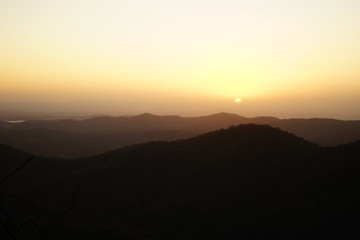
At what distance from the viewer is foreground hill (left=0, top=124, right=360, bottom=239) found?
33625 mm

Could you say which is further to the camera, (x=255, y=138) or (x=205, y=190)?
(x=255, y=138)

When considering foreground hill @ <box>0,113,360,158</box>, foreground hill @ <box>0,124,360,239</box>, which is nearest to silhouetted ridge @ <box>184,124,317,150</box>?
foreground hill @ <box>0,124,360,239</box>

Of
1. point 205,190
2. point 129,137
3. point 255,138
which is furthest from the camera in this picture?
point 129,137

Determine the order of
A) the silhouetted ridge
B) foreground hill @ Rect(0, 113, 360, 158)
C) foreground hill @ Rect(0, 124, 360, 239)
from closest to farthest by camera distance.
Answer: foreground hill @ Rect(0, 124, 360, 239) → the silhouetted ridge → foreground hill @ Rect(0, 113, 360, 158)

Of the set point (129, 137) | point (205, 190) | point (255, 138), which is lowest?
point (205, 190)

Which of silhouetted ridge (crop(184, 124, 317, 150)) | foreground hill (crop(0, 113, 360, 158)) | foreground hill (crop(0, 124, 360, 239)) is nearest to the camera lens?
foreground hill (crop(0, 124, 360, 239))

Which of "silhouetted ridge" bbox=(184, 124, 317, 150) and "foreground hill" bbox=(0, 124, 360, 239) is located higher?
"silhouetted ridge" bbox=(184, 124, 317, 150)

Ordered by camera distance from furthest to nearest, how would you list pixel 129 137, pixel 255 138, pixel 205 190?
1. pixel 129 137
2. pixel 255 138
3. pixel 205 190

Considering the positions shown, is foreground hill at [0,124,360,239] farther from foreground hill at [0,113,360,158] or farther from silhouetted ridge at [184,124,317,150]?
foreground hill at [0,113,360,158]

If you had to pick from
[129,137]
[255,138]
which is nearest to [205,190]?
[255,138]

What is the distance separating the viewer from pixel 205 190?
46.1 meters

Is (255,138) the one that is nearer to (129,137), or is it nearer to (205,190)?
(205,190)

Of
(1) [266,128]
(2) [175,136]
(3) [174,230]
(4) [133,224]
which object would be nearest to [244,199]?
(3) [174,230]

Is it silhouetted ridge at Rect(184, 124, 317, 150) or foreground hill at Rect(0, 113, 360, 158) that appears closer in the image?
silhouetted ridge at Rect(184, 124, 317, 150)
